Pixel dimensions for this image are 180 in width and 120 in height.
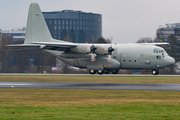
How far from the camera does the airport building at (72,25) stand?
520 feet

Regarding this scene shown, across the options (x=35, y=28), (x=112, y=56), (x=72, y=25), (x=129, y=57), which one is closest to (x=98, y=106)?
(x=129, y=57)

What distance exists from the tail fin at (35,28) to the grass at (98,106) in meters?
26.0

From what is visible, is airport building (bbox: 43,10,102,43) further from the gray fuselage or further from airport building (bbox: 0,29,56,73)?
the gray fuselage

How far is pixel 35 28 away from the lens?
169 ft

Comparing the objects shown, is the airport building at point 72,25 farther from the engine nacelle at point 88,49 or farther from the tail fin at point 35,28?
the engine nacelle at point 88,49

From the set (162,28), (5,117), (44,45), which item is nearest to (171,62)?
(44,45)

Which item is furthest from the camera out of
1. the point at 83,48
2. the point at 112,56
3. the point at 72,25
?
the point at 72,25

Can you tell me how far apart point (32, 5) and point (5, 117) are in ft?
125

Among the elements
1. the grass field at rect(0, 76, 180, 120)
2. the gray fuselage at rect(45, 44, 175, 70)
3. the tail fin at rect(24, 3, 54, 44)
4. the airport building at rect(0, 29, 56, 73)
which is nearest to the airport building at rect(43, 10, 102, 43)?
the airport building at rect(0, 29, 56, 73)

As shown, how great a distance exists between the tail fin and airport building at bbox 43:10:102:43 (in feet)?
339

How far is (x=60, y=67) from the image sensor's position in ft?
285

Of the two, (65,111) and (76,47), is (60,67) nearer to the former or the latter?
(76,47)

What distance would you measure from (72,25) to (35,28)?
11054 centimetres

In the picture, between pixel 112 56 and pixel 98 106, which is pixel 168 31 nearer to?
pixel 112 56
